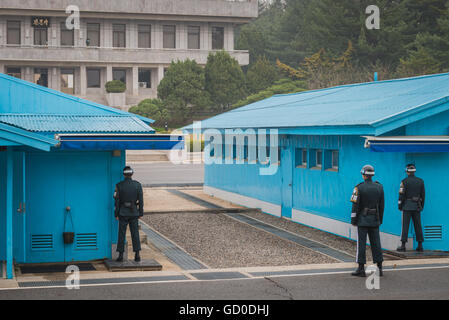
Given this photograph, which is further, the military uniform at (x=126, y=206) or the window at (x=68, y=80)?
the window at (x=68, y=80)

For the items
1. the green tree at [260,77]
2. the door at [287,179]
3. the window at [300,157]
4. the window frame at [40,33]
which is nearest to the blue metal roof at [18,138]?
the window at [300,157]

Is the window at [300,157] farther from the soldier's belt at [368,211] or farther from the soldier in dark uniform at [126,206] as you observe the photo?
the soldier in dark uniform at [126,206]

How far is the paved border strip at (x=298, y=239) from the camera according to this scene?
A: 1442 cm

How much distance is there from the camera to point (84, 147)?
1255 cm

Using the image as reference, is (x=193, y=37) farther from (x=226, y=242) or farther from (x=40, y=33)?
(x=226, y=242)

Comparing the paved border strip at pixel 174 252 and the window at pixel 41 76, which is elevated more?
the window at pixel 41 76

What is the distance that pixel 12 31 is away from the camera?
227 ft

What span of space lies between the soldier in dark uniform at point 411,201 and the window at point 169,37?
6142cm

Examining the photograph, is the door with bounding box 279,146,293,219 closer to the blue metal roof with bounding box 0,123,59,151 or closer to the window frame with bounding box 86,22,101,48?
the blue metal roof with bounding box 0,123,59,151

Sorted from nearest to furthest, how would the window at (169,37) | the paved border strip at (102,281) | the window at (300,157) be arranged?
1. the paved border strip at (102,281)
2. the window at (300,157)
3. the window at (169,37)

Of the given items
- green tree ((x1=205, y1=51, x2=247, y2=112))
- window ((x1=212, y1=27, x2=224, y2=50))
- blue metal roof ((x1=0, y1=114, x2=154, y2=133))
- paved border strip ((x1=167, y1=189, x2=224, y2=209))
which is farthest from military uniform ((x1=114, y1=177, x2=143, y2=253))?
window ((x1=212, y1=27, x2=224, y2=50))

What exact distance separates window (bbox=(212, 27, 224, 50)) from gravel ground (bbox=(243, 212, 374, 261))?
182ft

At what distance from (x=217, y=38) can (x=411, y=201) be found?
63306 millimetres
